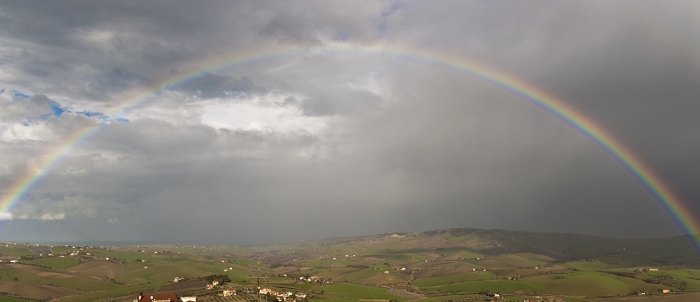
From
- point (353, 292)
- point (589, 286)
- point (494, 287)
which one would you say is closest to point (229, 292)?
point (353, 292)

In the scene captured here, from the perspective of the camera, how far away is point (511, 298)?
120 m

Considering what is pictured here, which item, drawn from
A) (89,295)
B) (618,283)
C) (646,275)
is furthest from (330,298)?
(646,275)

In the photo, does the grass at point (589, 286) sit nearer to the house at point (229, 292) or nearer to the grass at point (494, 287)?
the grass at point (494, 287)

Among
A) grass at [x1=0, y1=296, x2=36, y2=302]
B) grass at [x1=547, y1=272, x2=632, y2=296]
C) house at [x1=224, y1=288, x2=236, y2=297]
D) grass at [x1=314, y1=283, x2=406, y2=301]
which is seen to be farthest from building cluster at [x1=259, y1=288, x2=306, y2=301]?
grass at [x1=547, y1=272, x2=632, y2=296]

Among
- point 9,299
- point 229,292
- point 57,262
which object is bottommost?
point 229,292

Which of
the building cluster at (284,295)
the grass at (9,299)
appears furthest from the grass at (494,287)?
the grass at (9,299)

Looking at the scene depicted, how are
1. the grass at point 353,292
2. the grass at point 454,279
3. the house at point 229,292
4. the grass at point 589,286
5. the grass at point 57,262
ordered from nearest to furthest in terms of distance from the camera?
the house at point 229,292, the grass at point 353,292, the grass at point 589,286, the grass at point 454,279, the grass at point 57,262

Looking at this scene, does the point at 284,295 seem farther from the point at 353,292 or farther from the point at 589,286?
the point at 589,286

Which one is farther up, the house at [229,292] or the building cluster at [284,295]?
the house at [229,292]

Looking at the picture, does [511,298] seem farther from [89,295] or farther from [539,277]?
[89,295]

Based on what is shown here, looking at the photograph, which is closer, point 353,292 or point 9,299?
point 9,299

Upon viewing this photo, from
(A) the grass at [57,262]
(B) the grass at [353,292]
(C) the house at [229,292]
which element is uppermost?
(A) the grass at [57,262]

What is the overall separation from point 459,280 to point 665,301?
62.2 metres

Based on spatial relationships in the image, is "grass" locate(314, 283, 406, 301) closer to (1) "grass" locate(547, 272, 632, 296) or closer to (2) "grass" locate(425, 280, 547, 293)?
(2) "grass" locate(425, 280, 547, 293)
